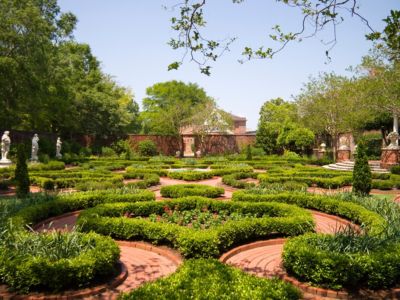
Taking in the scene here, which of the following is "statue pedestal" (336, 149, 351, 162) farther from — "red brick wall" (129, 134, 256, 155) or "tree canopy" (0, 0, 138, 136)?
"tree canopy" (0, 0, 138, 136)

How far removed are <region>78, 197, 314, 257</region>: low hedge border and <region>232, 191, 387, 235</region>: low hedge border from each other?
1.24 m

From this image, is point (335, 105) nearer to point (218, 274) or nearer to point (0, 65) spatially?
point (0, 65)

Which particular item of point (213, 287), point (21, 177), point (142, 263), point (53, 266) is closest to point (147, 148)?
point (21, 177)

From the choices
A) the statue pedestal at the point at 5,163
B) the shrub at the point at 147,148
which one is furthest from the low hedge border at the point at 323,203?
the shrub at the point at 147,148

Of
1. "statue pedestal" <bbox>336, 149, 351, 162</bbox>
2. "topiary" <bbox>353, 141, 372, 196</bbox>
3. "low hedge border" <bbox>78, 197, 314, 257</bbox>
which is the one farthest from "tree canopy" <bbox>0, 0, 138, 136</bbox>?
"statue pedestal" <bbox>336, 149, 351, 162</bbox>

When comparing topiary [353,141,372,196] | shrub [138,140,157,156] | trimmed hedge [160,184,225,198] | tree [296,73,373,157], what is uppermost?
tree [296,73,373,157]

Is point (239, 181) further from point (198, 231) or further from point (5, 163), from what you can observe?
point (5, 163)

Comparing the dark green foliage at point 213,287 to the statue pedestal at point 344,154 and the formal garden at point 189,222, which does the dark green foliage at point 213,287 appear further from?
the statue pedestal at point 344,154

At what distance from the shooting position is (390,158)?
68.2 ft

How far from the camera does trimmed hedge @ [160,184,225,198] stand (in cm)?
1212

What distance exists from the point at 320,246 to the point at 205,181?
38.5 ft

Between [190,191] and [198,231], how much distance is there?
5396mm

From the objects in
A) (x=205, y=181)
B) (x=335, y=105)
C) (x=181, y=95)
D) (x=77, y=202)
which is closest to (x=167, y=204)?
(x=77, y=202)

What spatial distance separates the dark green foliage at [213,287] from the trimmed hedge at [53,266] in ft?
3.63
